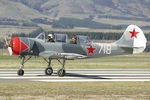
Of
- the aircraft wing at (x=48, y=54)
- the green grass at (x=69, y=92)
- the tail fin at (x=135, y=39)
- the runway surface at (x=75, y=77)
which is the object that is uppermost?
the tail fin at (x=135, y=39)

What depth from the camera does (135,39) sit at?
35.2 m

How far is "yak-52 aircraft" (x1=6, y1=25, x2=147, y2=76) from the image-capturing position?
3209 cm

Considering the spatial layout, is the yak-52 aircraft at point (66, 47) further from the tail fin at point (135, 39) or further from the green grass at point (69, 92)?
the green grass at point (69, 92)

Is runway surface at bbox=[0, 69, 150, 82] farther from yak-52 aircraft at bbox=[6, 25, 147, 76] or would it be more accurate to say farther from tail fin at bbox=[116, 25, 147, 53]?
tail fin at bbox=[116, 25, 147, 53]

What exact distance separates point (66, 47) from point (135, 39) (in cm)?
543

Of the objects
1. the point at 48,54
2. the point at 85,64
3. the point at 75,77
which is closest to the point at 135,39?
the point at 75,77

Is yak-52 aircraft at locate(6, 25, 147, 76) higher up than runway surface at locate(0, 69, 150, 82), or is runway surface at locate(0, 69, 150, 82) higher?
yak-52 aircraft at locate(6, 25, 147, 76)

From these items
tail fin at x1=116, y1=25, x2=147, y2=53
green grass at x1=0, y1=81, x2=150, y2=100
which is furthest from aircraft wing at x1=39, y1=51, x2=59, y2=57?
green grass at x1=0, y1=81, x2=150, y2=100

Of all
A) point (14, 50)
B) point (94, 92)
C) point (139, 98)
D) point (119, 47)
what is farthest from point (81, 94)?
point (119, 47)

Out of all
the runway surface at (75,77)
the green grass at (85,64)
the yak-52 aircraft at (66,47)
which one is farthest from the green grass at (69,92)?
the green grass at (85,64)

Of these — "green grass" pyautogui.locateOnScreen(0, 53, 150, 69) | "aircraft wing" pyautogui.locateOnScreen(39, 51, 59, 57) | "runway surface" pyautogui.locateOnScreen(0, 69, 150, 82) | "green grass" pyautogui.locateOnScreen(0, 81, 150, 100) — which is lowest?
"green grass" pyautogui.locateOnScreen(0, 53, 150, 69)

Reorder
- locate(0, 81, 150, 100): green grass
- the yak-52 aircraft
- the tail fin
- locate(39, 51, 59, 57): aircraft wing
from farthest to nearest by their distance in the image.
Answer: the tail fin
locate(39, 51, 59, 57): aircraft wing
the yak-52 aircraft
locate(0, 81, 150, 100): green grass

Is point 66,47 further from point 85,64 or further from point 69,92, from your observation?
point 85,64

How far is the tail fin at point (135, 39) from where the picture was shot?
35.0 m
